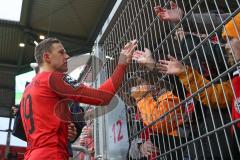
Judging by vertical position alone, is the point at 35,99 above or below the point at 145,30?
below

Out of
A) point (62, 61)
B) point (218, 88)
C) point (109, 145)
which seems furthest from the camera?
point (109, 145)

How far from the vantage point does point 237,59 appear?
1259mm

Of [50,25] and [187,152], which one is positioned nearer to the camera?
[187,152]

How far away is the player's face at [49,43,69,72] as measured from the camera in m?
1.81

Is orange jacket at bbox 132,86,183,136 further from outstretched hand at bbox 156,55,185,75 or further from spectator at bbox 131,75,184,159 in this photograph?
outstretched hand at bbox 156,55,185,75

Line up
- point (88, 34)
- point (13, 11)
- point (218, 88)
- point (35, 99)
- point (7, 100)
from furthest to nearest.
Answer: point (7, 100) < point (88, 34) < point (13, 11) < point (35, 99) < point (218, 88)

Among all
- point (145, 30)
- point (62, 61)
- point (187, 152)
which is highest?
point (145, 30)

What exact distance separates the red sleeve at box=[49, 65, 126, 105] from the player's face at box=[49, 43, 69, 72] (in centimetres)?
15

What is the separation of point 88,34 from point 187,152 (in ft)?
21.4

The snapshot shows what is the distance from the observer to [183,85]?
5.03ft

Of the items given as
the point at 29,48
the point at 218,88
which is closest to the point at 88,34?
the point at 29,48

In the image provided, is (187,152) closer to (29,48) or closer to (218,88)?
(218,88)

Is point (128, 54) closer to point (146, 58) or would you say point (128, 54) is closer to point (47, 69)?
point (146, 58)

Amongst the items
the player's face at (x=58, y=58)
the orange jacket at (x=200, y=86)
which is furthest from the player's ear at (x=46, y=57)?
the orange jacket at (x=200, y=86)
